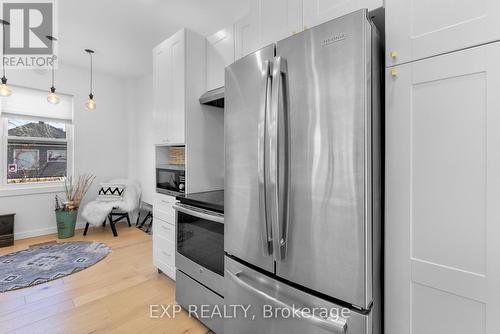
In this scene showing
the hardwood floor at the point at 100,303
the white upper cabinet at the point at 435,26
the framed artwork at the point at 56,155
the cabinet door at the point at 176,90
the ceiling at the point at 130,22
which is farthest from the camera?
the framed artwork at the point at 56,155

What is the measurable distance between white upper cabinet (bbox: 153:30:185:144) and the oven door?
0.78 metres

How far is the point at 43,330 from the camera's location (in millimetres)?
1770

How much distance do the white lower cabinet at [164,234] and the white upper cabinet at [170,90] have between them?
2.11 feet

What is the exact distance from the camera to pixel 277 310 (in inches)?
45.5

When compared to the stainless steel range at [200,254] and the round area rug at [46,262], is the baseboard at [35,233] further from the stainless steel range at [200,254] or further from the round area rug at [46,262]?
the stainless steel range at [200,254]

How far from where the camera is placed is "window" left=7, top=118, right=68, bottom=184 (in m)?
3.64

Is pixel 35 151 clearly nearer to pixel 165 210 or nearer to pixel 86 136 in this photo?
pixel 86 136

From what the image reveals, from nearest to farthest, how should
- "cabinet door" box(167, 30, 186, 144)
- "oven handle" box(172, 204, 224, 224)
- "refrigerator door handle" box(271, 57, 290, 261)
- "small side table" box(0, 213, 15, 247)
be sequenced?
"refrigerator door handle" box(271, 57, 290, 261) < "oven handle" box(172, 204, 224, 224) < "cabinet door" box(167, 30, 186, 144) < "small side table" box(0, 213, 15, 247)

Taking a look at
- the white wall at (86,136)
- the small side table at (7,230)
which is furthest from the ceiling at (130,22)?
the small side table at (7,230)

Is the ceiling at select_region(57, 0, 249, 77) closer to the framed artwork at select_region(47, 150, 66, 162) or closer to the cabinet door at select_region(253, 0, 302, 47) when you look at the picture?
the cabinet door at select_region(253, 0, 302, 47)

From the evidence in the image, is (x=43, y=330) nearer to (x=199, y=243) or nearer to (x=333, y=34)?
(x=199, y=243)

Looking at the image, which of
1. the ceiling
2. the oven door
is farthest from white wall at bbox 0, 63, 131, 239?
the oven door

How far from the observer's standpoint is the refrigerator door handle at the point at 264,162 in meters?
1.13

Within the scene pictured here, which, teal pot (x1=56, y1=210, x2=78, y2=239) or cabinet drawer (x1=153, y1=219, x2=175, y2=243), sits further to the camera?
teal pot (x1=56, y1=210, x2=78, y2=239)
